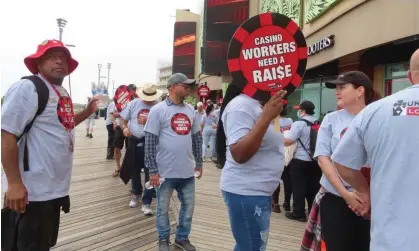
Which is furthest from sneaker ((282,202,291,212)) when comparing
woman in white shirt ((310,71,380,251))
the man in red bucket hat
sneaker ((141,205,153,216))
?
the man in red bucket hat

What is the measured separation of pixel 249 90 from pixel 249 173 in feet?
1.68

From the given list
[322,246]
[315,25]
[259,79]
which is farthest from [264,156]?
[315,25]

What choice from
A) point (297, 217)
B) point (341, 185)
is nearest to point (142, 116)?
point (297, 217)

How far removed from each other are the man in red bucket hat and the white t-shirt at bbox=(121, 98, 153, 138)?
3.01 metres

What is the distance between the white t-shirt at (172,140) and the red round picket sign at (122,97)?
3749mm

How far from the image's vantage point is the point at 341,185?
2182 millimetres

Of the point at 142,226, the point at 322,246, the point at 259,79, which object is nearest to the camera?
the point at 259,79

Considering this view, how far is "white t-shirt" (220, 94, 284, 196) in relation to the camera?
2.03 metres

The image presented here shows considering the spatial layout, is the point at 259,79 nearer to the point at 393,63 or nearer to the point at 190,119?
the point at 190,119

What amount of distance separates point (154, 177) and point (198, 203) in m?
2.45

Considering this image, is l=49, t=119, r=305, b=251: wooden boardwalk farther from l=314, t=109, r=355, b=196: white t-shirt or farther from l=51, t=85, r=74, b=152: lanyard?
l=314, t=109, r=355, b=196: white t-shirt

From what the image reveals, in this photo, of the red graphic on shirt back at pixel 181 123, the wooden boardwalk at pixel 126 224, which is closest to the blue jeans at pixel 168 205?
the wooden boardwalk at pixel 126 224

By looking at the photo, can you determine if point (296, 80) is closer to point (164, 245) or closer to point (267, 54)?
point (267, 54)

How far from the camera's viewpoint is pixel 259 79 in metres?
2.05
